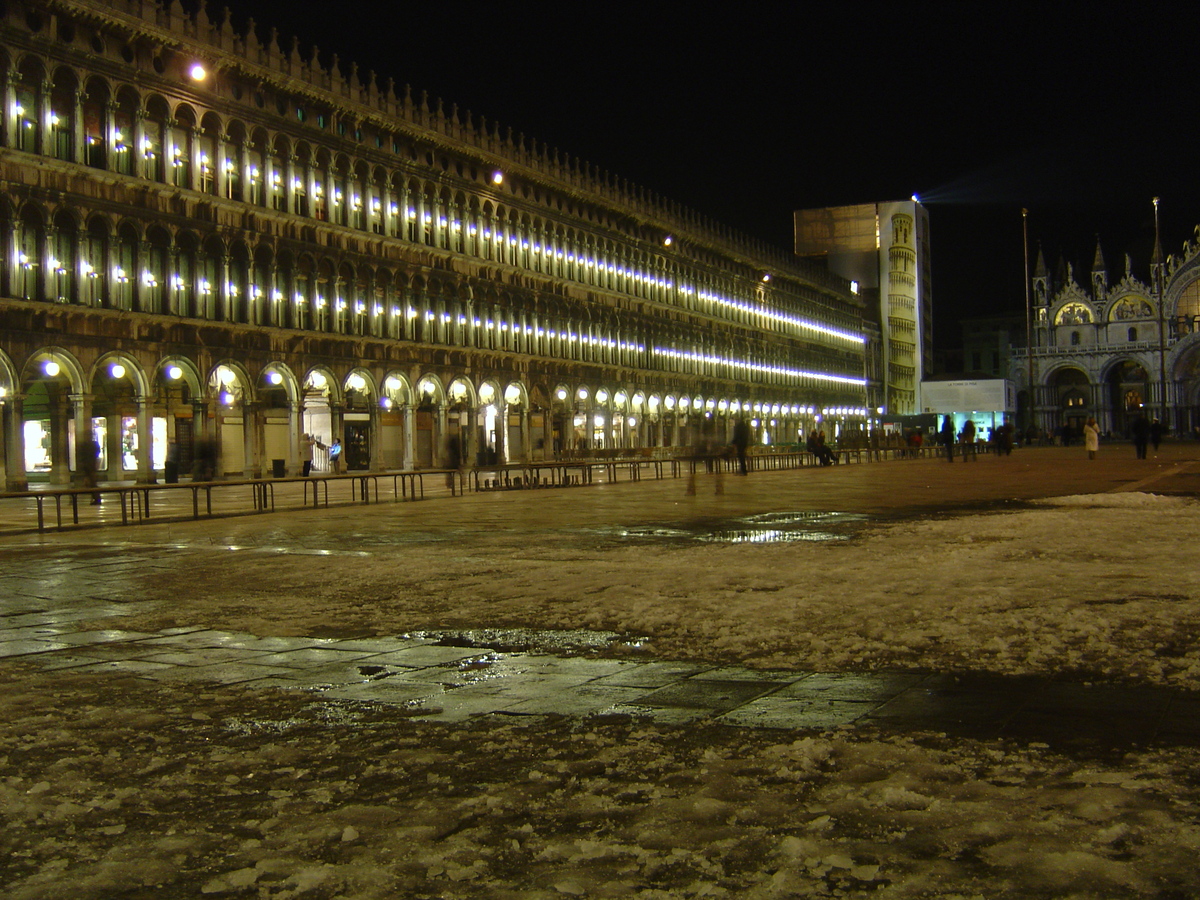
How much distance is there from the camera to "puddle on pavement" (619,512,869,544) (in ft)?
44.8

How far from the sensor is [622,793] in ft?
13.1

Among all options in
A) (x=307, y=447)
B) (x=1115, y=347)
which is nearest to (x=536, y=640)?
(x=307, y=447)

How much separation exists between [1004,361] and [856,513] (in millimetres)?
118453

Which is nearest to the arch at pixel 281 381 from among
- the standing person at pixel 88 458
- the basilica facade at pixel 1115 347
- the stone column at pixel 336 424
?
the stone column at pixel 336 424

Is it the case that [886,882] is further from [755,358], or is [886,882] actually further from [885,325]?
[885,325]

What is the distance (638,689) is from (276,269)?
42143 millimetres

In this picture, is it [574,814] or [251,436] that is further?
[251,436]

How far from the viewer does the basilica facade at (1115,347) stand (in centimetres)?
11381

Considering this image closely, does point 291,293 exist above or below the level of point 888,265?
below

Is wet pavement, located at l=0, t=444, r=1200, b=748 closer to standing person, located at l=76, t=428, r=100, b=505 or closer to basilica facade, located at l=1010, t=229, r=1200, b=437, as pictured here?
standing person, located at l=76, t=428, r=100, b=505

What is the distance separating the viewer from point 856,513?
17828 millimetres

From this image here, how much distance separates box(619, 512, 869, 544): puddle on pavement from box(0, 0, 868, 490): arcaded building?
25.2m

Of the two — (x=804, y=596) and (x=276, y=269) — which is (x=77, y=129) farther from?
(x=804, y=596)

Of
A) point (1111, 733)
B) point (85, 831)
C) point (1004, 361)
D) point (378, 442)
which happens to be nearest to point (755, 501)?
point (1111, 733)
